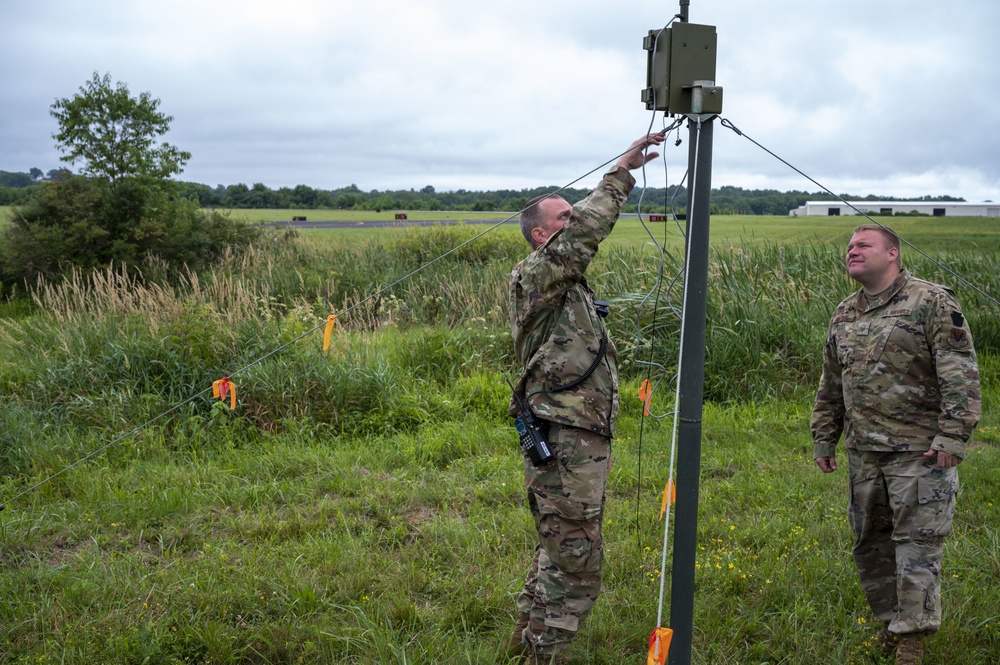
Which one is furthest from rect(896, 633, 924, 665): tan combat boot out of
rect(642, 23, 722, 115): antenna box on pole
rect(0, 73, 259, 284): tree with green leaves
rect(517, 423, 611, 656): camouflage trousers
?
rect(0, 73, 259, 284): tree with green leaves

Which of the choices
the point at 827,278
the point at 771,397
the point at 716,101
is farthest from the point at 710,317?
the point at 716,101

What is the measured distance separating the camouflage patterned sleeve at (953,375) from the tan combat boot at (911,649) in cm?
82

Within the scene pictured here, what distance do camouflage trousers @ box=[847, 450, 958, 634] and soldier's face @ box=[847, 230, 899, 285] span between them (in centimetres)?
82

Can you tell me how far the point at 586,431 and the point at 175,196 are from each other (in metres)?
16.5

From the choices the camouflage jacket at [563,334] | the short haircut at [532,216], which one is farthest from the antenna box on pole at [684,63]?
the short haircut at [532,216]

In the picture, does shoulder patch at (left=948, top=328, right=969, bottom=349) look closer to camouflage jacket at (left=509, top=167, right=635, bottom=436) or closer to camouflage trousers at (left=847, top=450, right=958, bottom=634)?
camouflage trousers at (left=847, top=450, right=958, bottom=634)

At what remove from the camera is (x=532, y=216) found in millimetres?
3320

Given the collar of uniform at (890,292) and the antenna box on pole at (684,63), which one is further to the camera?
the collar of uniform at (890,292)

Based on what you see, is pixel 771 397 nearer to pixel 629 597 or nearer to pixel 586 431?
pixel 629 597

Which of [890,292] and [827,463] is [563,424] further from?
[890,292]

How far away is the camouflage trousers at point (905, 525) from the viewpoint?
129 inches

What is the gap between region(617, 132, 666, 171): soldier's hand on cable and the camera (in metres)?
2.87

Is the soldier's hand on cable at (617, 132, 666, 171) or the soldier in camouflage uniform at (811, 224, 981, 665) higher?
the soldier's hand on cable at (617, 132, 666, 171)

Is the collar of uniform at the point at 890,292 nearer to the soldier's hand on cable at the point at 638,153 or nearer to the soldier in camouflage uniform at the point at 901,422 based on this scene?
the soldier in camouflage uniform at the point at 901,422
